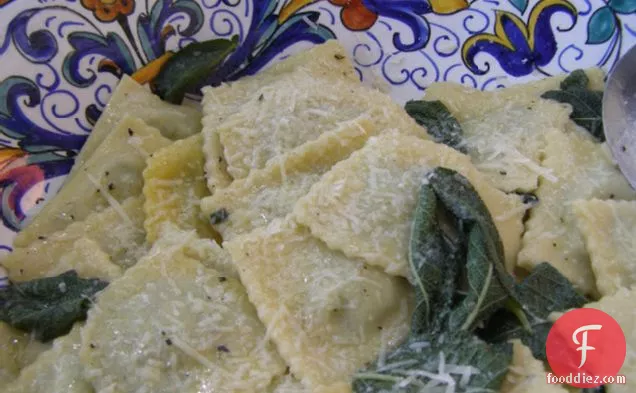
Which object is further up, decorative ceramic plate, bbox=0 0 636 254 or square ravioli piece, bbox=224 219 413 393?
decorative ceramic plate, bbox=0 0 636 254

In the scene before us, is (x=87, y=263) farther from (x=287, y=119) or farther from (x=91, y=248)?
(x=287, y=119)

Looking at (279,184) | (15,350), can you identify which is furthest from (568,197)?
(15,350)

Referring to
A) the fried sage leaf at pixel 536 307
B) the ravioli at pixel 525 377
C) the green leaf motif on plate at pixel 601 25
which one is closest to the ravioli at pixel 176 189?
the fried sage leaf at pixel 536 307

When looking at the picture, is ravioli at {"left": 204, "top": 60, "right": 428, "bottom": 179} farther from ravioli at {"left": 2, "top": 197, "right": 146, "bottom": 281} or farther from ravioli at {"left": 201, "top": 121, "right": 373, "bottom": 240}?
ravioli at {"left": 2, "top": 197, "right": 146, "bottom": 281}

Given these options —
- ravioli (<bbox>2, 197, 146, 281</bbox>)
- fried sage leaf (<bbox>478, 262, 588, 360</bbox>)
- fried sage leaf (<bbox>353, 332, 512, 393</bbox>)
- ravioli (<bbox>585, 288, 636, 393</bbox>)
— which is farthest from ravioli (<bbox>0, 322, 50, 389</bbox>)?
ravioli (<bbox>585, 288, 636, 393</bbox>)

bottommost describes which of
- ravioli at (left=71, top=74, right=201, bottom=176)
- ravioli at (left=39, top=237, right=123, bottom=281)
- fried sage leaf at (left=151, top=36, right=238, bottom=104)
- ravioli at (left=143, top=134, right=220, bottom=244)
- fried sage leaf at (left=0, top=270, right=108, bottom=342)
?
fried sage leaf at (left=0, top=270, right=108, bottom=342)

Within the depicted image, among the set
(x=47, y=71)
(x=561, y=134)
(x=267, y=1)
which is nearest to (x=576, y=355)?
(x=561, y=134)
